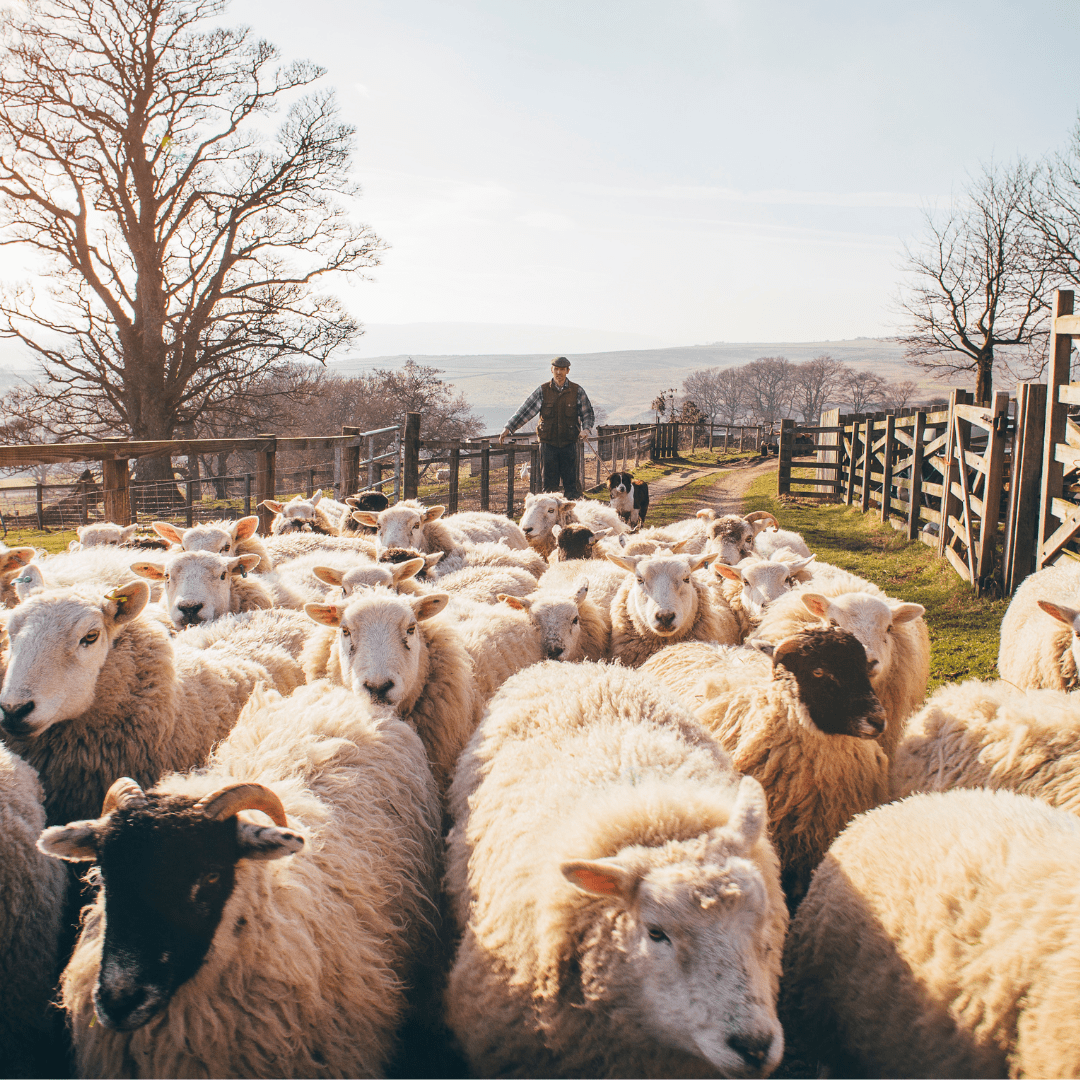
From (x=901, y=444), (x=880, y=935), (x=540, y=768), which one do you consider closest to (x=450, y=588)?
(x=540, y=768)

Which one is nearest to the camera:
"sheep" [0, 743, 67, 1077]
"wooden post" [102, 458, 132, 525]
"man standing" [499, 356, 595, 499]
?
"sheep" [0, 743, 67, 1077]

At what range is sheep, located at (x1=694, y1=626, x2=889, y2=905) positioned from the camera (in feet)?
9.13

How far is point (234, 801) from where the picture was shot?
1.81m

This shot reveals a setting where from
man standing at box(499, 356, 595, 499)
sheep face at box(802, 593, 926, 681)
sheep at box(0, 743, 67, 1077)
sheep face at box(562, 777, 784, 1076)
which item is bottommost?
sheep at box(0, 743, 67, 1077)

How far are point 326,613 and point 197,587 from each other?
1.34 m

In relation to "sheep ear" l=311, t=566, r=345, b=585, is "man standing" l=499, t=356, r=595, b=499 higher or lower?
higher

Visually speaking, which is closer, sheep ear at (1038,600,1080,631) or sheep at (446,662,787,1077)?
sheep at (446,662,787,1077)

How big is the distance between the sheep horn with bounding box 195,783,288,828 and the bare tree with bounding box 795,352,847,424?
104424mm

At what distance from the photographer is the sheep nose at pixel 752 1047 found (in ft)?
4.98

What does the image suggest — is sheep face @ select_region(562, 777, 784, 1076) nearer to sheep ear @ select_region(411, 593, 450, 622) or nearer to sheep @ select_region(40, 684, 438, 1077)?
sheep @ select_region(40, 684, 438, 1077)

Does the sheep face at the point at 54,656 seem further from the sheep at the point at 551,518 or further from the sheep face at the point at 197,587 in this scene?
the sheep at the point at 551,518

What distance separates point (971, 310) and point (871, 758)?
30846 mm

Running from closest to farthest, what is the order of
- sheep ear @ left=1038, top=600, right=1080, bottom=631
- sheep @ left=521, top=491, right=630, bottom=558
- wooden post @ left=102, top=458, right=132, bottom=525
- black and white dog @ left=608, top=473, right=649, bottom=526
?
sheep ear @ left=1038, top=600, right=1080, bottom=631, wooden post @ left=102, top=458, right=132, bottom=525, sheep @ left=521, top=491, right=630, bottom=558, black and white dog @ left=608, top=473, right=649, bottom=526

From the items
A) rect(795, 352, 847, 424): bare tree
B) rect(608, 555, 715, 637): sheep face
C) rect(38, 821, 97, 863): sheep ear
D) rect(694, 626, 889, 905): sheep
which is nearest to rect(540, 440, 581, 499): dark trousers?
rect(608, 555, 715, 637): sheep face
